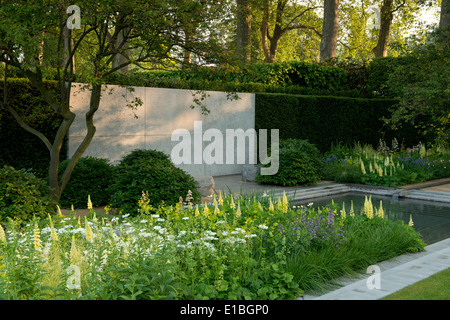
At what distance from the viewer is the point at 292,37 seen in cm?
3394

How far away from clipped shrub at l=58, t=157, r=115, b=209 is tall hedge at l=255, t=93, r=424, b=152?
651 cm

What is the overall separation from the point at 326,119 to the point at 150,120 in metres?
6.91

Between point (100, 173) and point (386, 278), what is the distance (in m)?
5.78

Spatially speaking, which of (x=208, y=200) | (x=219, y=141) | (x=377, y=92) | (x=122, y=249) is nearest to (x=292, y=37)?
(x=377, y=92)

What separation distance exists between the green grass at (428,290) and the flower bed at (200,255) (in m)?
0.72

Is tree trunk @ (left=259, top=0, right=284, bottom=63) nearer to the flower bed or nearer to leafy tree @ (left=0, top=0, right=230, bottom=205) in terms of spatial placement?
leafy tree @ (left=0, top=0, right=230, bottom=205)

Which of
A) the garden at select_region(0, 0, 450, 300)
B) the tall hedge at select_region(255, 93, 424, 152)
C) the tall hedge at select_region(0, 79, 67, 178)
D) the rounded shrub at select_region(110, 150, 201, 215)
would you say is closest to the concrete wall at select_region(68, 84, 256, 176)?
the garden at select_region(0, 0, 450, 300)

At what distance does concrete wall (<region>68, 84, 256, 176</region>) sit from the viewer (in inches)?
415

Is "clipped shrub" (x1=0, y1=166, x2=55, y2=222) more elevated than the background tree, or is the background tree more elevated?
the background tree

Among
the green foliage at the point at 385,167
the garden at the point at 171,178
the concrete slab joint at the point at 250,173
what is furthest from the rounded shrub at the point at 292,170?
the green foliage at the point at 385,167

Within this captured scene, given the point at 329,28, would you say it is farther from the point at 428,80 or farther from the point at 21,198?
the point at 21,198

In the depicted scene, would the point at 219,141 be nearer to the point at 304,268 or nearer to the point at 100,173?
the point at 100,173

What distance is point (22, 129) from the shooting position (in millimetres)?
9289

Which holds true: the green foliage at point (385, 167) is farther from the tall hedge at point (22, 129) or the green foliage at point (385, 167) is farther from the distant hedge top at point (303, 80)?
the tall hedge at point (22, 129)
